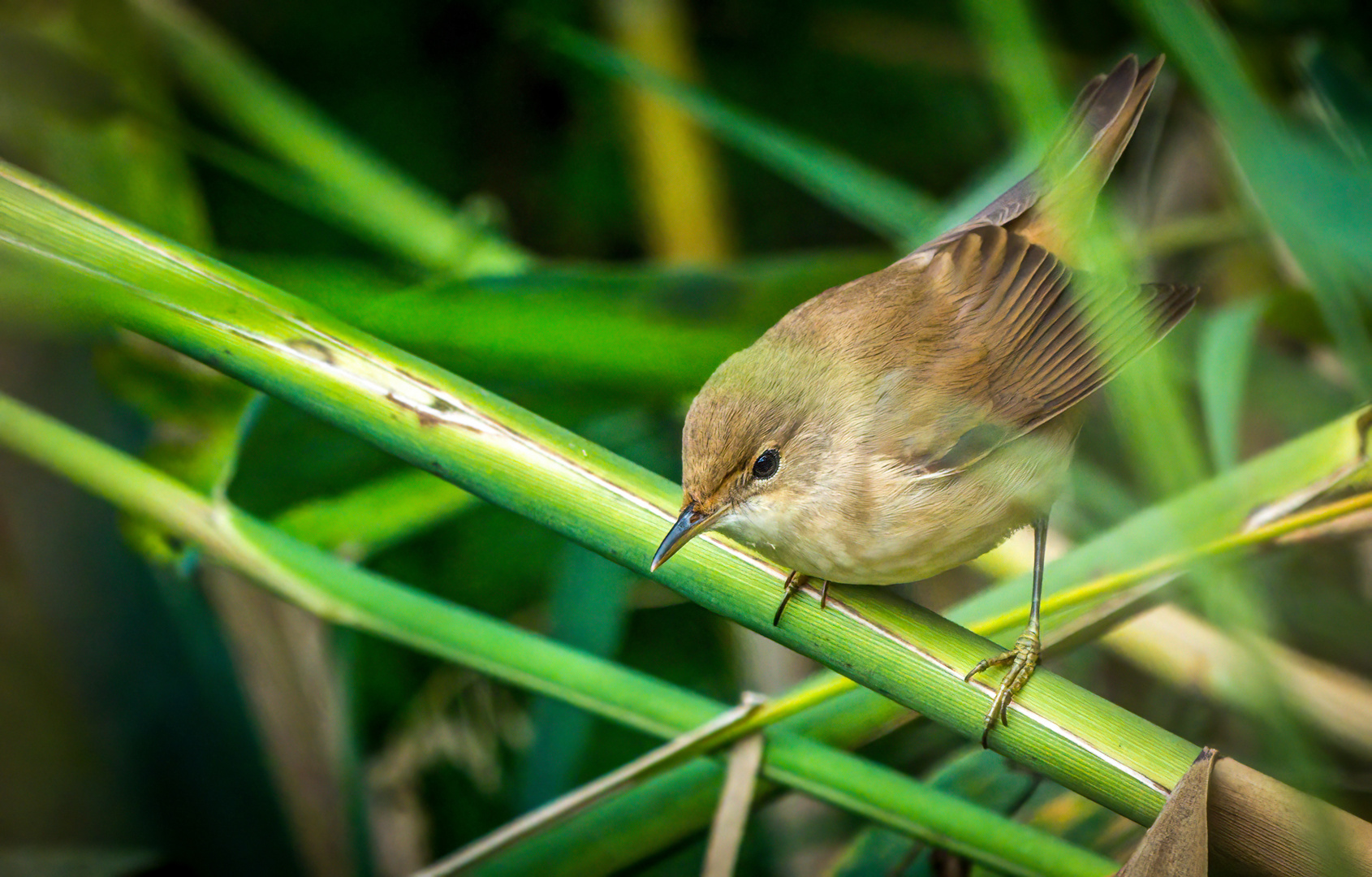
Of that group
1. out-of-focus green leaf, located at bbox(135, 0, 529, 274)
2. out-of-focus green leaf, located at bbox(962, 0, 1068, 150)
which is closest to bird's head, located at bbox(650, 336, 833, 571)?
out-of-focus green leaf, located at bbox(962, 0, 1068, 150)

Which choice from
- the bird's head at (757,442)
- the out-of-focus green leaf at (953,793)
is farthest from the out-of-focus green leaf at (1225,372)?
the bird's head at (757,442)

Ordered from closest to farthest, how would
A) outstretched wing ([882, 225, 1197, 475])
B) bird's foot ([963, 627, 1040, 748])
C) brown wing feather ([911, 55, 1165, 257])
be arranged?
1. bird's foot ([963, 627, 1040, 748])
2. brown wing feather ([911, 55, 1165, 257])
3. outstretched wing ([882, 225, 1197, 475])

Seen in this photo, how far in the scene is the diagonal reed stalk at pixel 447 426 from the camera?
695 millimetres

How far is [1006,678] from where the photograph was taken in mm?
699

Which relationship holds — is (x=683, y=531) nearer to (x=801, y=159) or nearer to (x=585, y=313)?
(x=585, y=313)

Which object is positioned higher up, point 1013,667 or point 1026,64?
point 1026,64

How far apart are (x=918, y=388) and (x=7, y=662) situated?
1498 mm

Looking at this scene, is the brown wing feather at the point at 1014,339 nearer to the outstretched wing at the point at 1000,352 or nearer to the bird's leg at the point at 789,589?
the outstretched wing at the point at 1000,352

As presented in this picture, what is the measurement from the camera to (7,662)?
1.53m

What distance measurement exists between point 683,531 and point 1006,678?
0.86 feet

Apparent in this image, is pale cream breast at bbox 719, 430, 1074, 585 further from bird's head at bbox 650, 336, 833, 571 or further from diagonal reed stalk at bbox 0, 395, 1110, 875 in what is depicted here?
diagonal reed stalk at bbox 0, 395, 1110, 875

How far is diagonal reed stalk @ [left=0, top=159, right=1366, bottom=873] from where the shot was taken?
695mm

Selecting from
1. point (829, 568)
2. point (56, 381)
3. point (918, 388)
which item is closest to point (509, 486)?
point (829, 568)

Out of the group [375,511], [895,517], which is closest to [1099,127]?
[895,517]
